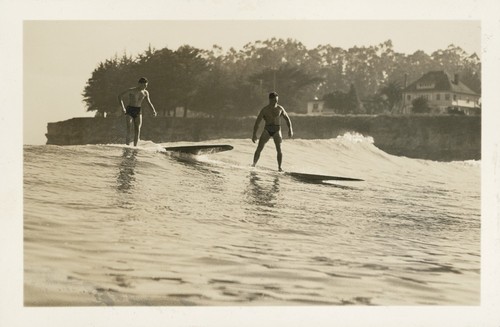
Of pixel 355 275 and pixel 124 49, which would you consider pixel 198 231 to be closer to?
pixel 355 275

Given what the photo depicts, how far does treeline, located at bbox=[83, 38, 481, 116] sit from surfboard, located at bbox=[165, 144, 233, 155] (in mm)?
259

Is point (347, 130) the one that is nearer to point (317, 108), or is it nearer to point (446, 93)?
point (317, 108)

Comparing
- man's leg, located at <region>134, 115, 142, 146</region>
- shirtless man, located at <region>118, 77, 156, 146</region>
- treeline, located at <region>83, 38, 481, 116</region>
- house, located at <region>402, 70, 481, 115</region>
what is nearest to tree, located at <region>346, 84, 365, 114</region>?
treeline, located at <region>83, 38, 481, 116</region>

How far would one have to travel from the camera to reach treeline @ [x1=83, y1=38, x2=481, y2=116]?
4.45 metres

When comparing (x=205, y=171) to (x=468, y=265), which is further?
(x=205, y=171)

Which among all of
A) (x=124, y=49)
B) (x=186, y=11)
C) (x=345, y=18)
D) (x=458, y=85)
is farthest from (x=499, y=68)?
(x=124, y=49)

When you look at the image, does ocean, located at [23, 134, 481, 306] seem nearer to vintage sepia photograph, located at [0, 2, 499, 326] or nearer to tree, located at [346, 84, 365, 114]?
vintage sepia photograph, located at [0, 2, 499, 326]

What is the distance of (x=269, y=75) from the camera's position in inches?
182

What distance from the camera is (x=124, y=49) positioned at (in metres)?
4.40

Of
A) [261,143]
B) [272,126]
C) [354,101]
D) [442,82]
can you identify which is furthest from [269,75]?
[442,82]

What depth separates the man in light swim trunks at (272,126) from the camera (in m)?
4.67

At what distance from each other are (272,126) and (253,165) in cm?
32

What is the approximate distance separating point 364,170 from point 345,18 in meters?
1.14

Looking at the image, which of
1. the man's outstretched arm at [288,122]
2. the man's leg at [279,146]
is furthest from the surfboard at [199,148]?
the man's outstretched arm at [288,122]
